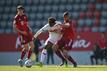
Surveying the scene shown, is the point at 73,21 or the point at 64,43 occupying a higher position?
the point at 73,21

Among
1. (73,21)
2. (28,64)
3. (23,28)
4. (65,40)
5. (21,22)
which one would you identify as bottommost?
(28,64)

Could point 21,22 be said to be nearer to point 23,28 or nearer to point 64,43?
point 23,28

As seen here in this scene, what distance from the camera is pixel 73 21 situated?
2942cm

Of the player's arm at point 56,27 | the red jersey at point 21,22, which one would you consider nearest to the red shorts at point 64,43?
the player's arm at point 56,27

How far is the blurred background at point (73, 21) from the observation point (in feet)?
89.4

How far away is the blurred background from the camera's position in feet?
89.4

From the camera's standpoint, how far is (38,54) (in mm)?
26859

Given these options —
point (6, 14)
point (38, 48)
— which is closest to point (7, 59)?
point (38, 48)

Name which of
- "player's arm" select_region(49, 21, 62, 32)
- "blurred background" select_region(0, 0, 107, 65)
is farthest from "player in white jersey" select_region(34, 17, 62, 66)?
"blurred background" select_region(0, 0, 107, 65)

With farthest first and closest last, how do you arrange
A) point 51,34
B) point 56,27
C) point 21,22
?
point 51,34
point 56,27
point 21,22

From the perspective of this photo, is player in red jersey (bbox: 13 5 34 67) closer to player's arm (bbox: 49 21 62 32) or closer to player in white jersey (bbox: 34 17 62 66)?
player in white jersey (bbox: 34 17 62 66)

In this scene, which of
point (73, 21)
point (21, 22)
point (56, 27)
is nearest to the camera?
point (21, 22)

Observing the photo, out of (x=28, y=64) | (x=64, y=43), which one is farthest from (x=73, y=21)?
(x=28, y=64)

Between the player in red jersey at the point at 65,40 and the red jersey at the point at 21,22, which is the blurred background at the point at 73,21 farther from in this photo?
the red jersey at the point at 21,22
